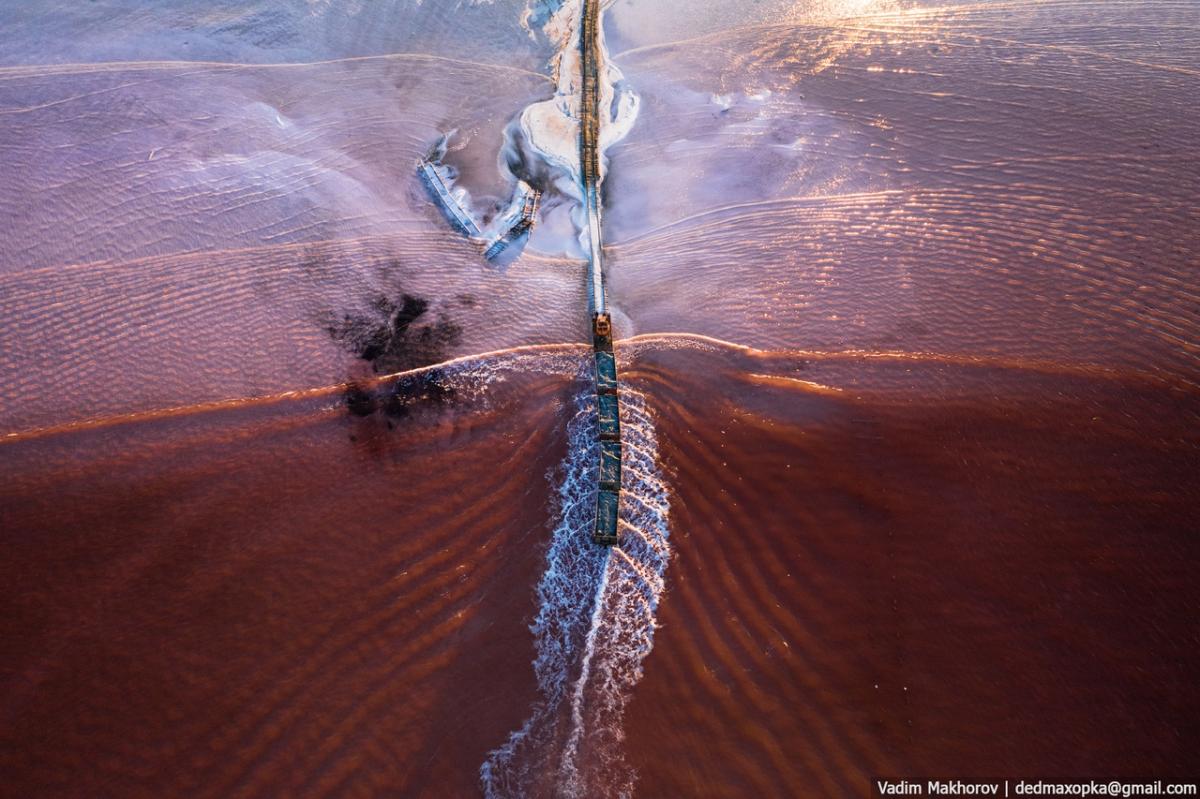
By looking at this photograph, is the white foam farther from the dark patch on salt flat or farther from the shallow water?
the dark patch on salt flat

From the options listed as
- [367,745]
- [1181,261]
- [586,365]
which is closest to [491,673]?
[367,745]

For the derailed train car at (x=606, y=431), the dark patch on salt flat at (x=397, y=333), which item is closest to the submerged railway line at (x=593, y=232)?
the derailed train car at (x=606, y=431)

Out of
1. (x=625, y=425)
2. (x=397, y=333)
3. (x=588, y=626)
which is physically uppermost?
(x=397, y=333)

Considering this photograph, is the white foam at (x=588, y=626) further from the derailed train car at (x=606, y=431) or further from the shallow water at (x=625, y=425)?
the derailed train car at (x=606, y=431)

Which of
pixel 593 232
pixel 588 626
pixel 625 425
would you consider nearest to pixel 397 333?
pixel 593 232

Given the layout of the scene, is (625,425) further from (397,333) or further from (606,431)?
(397,333)

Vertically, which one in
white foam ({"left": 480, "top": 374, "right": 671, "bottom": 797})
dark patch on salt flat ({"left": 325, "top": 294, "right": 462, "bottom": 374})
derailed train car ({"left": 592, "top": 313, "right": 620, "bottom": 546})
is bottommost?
white foam ({"left": 480, "top": 374, "right": 671, "bottom": 797})

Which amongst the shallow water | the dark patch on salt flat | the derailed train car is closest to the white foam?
the shallow water

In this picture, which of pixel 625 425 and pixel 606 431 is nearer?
pixel 606 431
